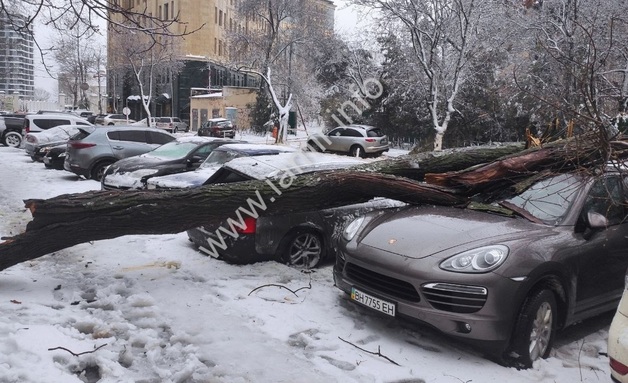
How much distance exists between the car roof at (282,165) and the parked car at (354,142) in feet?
58.7

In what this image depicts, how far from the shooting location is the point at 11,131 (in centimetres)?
2456

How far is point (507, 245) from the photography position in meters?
4.23

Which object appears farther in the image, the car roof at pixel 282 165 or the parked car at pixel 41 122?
the parked car at pixel 41 122

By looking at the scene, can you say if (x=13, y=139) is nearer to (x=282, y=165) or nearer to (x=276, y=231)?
(x=282, y=165)

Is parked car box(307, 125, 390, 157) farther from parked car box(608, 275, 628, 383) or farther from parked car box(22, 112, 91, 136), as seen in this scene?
parked car box(608, 275, 628, 383)

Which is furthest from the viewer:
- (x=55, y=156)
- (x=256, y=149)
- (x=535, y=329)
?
(x=55, y=156)

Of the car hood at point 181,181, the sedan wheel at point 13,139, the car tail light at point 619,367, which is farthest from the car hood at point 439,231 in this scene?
the sedan wheel at point 13,139

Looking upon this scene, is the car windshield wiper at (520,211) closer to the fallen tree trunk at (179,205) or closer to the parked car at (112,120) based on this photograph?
the fallen tree trunk at (179,205)

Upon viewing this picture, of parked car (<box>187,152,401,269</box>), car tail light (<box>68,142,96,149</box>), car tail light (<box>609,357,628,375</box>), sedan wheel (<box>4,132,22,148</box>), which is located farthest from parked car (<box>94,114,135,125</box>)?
car tail light (<box>609,357,628,375</box>)

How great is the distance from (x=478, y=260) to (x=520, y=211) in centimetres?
105

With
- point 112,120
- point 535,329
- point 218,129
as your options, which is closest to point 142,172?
point 535,329

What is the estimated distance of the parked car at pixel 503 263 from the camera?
408cm

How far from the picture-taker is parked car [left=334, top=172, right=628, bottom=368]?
13.4ft

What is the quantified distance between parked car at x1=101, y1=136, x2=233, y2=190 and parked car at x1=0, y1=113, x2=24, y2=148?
16038 mm
